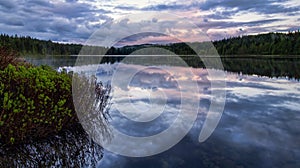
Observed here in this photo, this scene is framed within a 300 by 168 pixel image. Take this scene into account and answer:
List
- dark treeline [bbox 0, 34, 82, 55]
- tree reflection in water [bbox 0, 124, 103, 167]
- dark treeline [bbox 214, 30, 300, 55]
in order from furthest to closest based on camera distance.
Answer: dark treeline [bbox 0, 34, 82, 55] < dark treeline [bbox 214, 30, 300, 55] < tree reflection in water [bbox 0, 124, 103, 167]

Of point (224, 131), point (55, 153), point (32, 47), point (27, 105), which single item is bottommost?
point (55, 153)

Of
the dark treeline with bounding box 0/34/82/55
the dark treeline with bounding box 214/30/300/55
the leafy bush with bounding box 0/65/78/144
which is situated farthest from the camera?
the dark treeline with bounding box 0/34/82/55

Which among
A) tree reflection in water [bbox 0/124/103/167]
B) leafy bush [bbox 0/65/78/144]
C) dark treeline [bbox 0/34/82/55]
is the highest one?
dark treeline [bbox 0/34/82/55]

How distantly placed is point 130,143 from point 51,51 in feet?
541

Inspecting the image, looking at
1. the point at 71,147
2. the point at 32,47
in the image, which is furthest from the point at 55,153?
the point at 32,47

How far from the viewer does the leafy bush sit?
7.33m

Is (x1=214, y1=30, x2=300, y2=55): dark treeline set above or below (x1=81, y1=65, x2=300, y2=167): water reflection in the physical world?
above

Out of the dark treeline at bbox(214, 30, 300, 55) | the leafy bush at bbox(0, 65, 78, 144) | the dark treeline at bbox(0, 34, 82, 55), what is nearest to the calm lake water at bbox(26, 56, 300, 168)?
the leafy bush at bbox(0, 65, 78, 144)

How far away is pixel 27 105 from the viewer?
25.2ft

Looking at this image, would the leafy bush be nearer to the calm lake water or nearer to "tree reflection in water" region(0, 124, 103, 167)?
"tree reflection in water" region(0, 124, 103, 167)

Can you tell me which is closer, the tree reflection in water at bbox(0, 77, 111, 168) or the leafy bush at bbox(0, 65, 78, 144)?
the tree reflection in water at bbox(0, 77, 111, 168)

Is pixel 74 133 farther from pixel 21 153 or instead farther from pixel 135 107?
pixel 135 107

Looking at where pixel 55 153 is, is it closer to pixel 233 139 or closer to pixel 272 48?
pixel 233 139

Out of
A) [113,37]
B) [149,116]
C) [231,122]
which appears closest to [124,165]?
[149,116]
